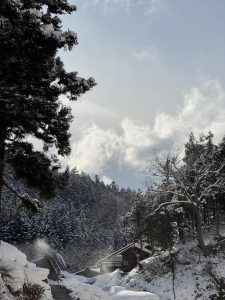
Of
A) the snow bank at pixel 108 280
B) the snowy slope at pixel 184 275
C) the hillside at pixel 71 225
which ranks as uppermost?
the hillside at pixel 71 225

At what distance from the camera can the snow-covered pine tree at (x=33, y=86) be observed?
15.0 meters

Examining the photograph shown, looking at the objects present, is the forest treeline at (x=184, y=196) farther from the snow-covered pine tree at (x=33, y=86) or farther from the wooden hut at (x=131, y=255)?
the snow-covered pine tree at (x=33, y=86)

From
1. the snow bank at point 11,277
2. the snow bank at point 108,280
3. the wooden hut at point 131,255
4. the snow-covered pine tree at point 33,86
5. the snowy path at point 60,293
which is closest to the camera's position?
the snow bank at point 11,277

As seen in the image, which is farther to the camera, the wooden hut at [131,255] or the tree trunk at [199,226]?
the wooden hut at [131,255]

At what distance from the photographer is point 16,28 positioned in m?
15.1

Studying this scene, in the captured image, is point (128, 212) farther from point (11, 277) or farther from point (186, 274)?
point (11, 277)

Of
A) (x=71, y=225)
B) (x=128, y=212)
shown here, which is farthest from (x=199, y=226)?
(x=71, y=225)

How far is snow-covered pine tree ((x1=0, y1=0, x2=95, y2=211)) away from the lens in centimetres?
1498

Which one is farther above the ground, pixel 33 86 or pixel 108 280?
pixel 108 280

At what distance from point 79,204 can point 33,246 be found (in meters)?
46.0

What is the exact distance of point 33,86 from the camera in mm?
16281

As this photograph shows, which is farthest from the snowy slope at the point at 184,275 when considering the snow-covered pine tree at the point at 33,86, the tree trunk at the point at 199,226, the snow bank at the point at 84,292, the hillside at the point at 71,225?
the hillside at the point at 71,225

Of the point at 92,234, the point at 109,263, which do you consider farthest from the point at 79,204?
the point at 109,263

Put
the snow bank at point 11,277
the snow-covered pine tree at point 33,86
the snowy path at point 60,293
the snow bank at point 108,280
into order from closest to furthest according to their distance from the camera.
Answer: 1. the snow bank at point 11,277
2. the snow-covered pine tree at point 33,86
3. the snowy path at point 60,293
4. the snow bank at point 108,280
